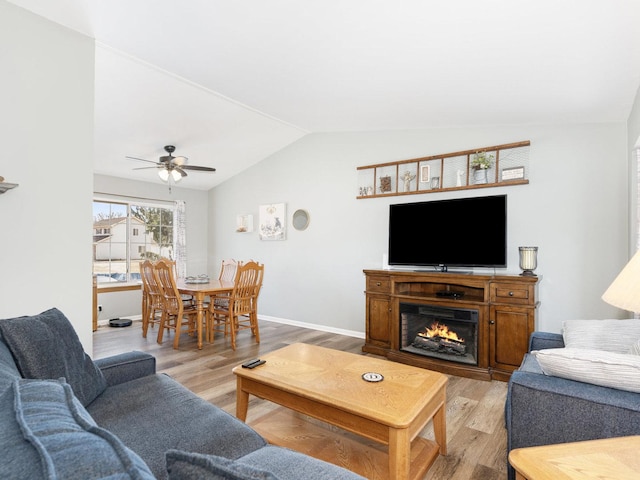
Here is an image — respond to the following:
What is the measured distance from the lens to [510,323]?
10.8ft

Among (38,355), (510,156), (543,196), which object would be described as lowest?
(38,355)

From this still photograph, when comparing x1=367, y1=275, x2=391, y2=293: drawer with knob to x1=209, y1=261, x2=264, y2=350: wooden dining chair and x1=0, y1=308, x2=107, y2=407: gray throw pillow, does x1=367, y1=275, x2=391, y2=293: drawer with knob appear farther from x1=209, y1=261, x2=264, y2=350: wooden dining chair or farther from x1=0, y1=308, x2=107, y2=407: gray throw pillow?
x1=0, y1=308, x2=107, y2=407: gray throw pillow

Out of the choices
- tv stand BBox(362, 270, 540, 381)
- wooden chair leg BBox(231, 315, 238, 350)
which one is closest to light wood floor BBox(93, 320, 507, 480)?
wooden chair leg BBox(231, 315, 238, 350)

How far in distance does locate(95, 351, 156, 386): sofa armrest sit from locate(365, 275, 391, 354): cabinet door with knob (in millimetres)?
2586

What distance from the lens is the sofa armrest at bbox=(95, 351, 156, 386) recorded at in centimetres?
191

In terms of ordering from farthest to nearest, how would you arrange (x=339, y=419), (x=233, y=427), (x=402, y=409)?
(x=339, y=419) → (x=402, y=409) → (x=233, y=427)

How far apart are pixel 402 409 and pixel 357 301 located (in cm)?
324

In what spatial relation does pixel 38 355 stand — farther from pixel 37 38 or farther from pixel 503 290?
pixel 503 290

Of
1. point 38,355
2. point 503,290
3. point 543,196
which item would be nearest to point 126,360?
point 38,355

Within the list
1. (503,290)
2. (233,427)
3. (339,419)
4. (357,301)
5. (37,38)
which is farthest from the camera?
(357,301)

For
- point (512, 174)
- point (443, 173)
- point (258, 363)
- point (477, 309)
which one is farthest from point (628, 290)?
point (443, 173)

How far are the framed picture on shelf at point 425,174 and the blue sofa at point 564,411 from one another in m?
3.07

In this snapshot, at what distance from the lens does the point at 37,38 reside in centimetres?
253

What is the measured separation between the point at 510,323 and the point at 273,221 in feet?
12.5
